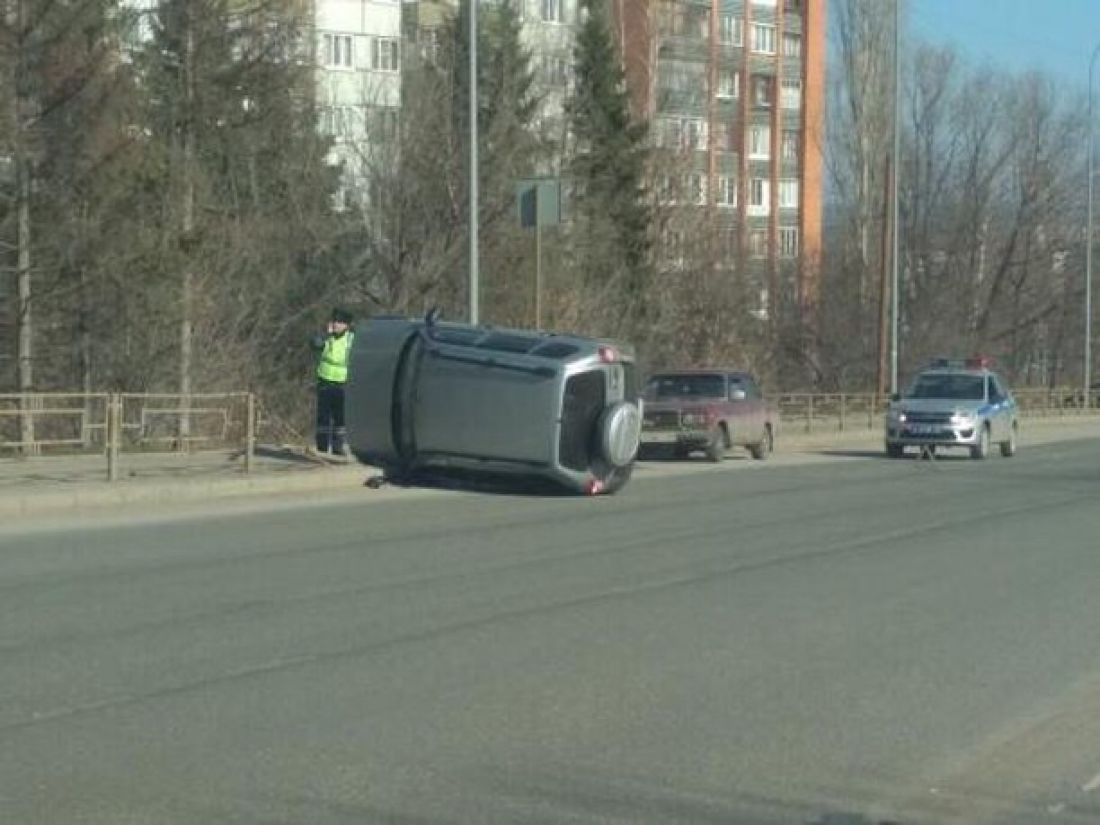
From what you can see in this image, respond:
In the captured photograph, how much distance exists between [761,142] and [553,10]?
2097 cm

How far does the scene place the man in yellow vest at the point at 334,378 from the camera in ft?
72.1

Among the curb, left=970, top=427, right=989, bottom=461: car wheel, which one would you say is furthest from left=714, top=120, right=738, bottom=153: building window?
the curb

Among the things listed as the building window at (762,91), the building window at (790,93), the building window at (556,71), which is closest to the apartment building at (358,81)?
the building window at (556,71)

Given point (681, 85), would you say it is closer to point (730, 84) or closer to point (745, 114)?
point (745, 114)

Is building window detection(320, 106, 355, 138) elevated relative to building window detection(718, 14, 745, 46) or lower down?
lower down

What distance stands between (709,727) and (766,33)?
7756cm

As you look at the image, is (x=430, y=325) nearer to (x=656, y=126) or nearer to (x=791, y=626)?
(x=791, y=626)

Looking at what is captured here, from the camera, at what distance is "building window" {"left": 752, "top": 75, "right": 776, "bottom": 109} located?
81.6 meters

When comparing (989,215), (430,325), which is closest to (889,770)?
(430,325)

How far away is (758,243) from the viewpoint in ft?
230

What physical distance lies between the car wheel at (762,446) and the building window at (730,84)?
42.6 metres

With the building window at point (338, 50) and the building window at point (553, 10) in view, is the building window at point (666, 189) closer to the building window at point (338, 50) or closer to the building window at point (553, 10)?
the building window at point (553, 10)

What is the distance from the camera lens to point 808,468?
95.7 feet

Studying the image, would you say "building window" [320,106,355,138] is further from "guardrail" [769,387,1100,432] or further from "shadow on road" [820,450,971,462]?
"shadow on road" [820,450,971,462]
